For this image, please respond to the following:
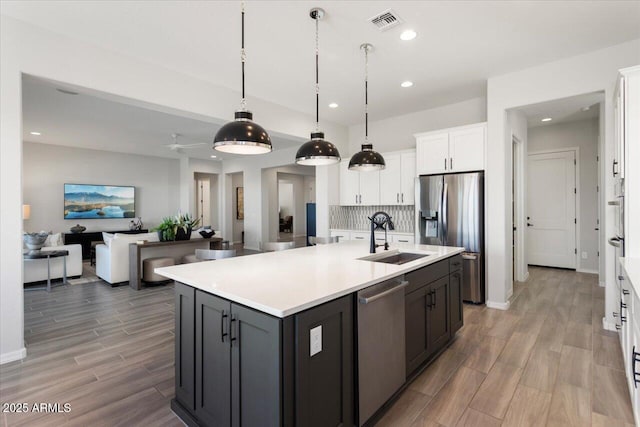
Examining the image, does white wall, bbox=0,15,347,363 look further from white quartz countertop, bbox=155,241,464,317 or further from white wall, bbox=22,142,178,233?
white wall, bbox=22,142,178,233

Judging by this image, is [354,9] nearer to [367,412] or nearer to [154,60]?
[154,60]

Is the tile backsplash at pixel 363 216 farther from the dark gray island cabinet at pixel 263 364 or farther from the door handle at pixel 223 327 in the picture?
the door handle at pixel 223 327

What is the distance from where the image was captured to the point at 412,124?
18.2 feet

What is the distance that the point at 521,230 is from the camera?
17.6 feet

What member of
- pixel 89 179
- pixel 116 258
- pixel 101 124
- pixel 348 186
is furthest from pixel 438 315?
pixel 89 179

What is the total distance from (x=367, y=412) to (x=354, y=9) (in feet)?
9.85

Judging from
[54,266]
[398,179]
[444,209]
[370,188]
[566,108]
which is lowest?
[54,266]

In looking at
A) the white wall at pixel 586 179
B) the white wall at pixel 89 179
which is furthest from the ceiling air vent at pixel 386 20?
the white wall at pixel 89 179

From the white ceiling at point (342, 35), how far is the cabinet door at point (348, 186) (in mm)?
2000

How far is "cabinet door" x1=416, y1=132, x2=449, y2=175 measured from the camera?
175 inches

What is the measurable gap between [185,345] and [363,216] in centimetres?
475

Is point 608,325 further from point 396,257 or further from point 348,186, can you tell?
point 348,186

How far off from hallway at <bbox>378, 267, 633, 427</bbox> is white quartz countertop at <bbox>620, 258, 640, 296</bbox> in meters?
0.90

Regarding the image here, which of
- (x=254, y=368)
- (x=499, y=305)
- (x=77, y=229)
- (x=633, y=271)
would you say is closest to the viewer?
(x=254, y=368)
